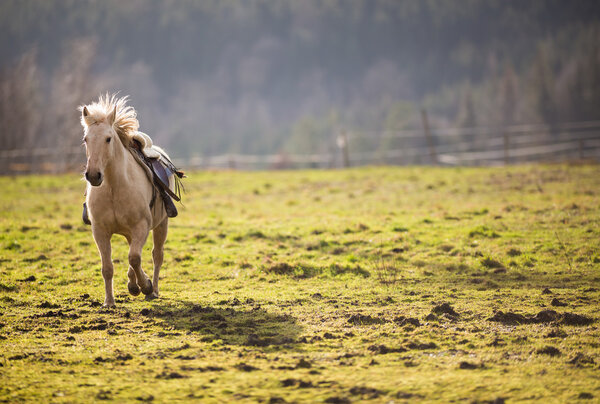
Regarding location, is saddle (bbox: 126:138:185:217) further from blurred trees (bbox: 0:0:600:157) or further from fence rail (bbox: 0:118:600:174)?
blurred trees (bbox: 0:0:600:157)

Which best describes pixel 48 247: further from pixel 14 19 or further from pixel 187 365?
pixel 14 19

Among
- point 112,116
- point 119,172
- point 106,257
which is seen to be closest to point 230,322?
point 106,257

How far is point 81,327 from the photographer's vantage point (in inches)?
257

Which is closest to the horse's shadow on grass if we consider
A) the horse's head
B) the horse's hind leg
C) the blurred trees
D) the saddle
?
the horse's hind leg

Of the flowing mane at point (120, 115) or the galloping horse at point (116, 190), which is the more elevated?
the flowing mane at point (120, 115)

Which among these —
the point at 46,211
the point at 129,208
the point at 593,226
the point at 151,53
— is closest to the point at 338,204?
the point at 593,226

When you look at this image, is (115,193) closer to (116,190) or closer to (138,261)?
(116,190)

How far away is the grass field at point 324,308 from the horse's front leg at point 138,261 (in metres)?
0.34

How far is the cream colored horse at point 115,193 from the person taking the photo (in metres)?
7.03

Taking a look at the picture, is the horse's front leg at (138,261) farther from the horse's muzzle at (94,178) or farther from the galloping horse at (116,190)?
the horse's muzzle at (94,178)

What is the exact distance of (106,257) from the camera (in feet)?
24.6

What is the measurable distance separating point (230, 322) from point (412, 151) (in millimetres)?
77602

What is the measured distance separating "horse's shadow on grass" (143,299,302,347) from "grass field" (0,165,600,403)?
0.11ft

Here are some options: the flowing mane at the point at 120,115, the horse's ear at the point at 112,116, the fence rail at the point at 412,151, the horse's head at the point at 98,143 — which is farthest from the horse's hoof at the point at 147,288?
the fence rail at the point at 412,151
